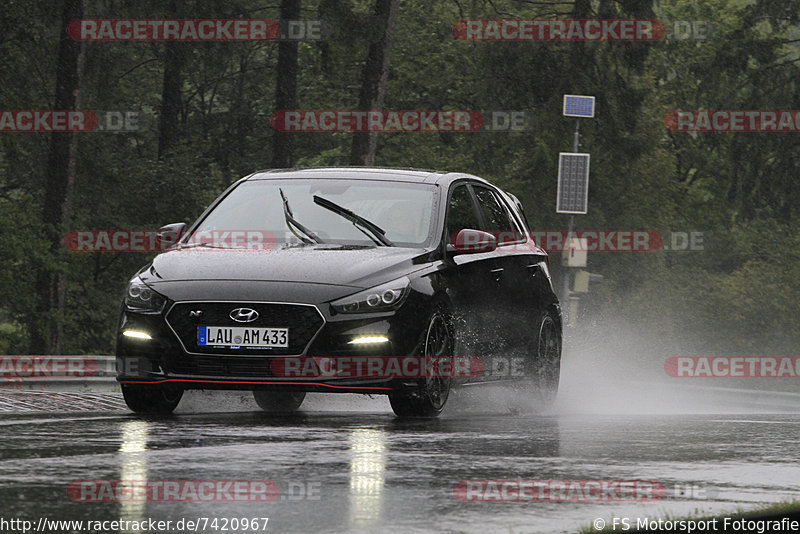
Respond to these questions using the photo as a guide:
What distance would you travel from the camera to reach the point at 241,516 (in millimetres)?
5992

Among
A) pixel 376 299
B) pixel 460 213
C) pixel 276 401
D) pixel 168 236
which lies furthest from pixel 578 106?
pixel 376 299

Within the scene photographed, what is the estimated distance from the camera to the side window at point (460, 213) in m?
12.1

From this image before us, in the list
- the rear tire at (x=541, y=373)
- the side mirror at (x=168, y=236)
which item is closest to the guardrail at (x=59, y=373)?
the side mirror at (x=168, y=236)

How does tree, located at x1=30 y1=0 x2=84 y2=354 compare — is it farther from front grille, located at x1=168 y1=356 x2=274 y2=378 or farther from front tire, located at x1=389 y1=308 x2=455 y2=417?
front grille, located at x1=168 y1=356 x2=274 y2=378

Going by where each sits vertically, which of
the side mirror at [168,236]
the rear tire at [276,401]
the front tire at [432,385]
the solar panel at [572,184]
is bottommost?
the rear tire at [276,401]

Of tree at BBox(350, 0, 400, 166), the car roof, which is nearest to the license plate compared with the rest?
the car roof

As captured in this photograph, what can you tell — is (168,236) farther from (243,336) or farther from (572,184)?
(572,184)

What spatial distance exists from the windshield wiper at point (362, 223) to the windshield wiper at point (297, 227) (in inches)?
9.2

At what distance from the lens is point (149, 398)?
36.7 ft

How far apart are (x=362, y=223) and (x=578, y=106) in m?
20.1

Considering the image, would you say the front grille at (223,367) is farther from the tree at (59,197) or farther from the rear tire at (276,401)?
the tree at (59,197)

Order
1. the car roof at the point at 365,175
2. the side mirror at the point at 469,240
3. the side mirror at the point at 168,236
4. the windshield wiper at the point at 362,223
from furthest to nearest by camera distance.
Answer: the car roof at the point at 365,175
the side mirror at the point at 168,236
the side mirror at the point at 469,240
the windshield wiper at the point at 362,223

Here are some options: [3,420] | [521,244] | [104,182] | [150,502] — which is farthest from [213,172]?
[150,502]

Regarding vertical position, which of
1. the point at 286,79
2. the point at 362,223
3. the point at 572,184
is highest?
the point at 286,79
